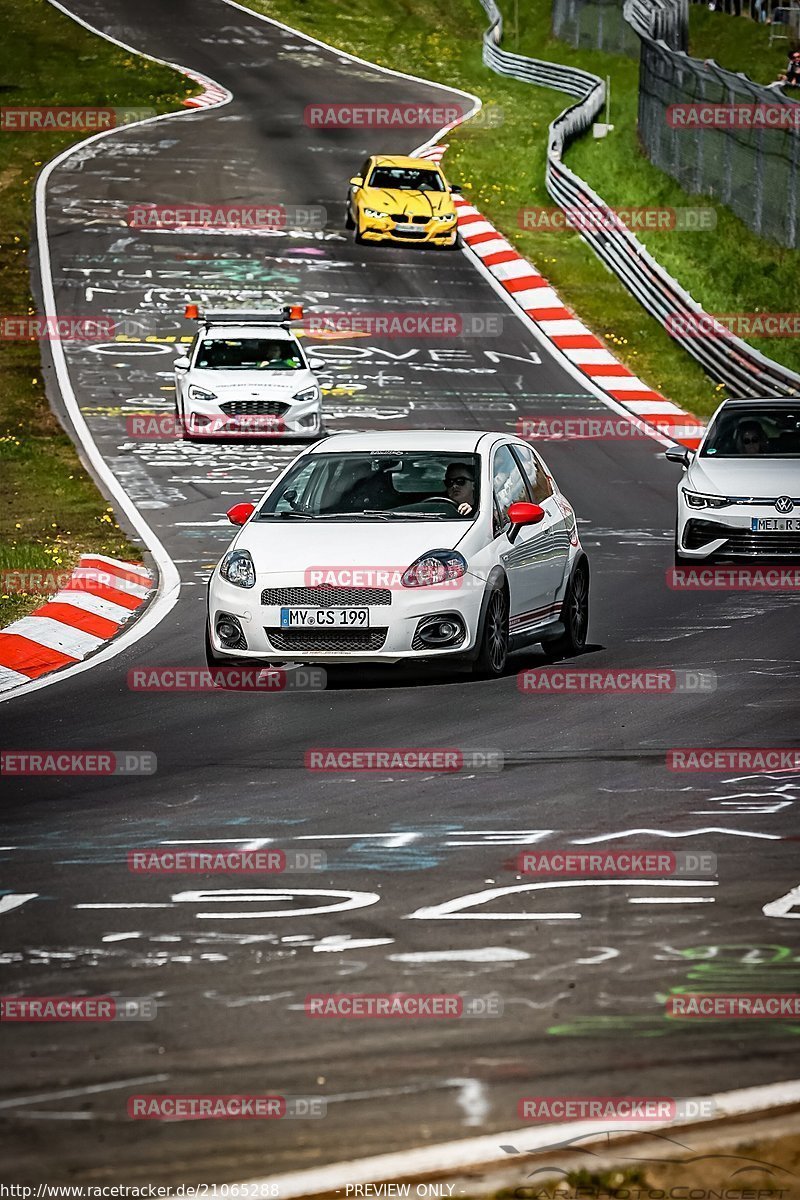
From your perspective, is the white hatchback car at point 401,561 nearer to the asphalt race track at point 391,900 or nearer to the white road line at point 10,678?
the asphalt race track at point 391,900

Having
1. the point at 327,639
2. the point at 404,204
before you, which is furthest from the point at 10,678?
the point at 404,204

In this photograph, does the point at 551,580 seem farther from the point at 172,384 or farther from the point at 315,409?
the point at 172,384

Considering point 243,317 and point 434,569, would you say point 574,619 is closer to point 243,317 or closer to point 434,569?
point 434,569

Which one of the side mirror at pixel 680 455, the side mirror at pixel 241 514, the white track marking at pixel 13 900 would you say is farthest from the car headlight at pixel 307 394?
the white track marking at pixel 13 900

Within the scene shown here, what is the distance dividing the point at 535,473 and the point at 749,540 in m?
3.18

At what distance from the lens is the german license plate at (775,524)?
16.8m

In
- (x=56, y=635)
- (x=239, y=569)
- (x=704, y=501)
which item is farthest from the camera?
(x=704, y=501)

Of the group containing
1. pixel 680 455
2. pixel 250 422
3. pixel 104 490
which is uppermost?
pixel 680 455

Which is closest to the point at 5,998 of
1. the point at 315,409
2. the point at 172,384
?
the point at 315,409

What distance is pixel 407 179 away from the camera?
37719 millimetres

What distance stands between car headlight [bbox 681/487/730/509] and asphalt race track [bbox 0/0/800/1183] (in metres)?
0.77

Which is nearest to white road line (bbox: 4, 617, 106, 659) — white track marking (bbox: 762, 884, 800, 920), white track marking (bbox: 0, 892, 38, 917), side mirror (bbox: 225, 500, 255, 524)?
side mirror (bbox: 225, 500, 255, 524)

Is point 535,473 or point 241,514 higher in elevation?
point 535,473

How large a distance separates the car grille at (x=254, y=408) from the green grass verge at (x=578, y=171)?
6.14 m
